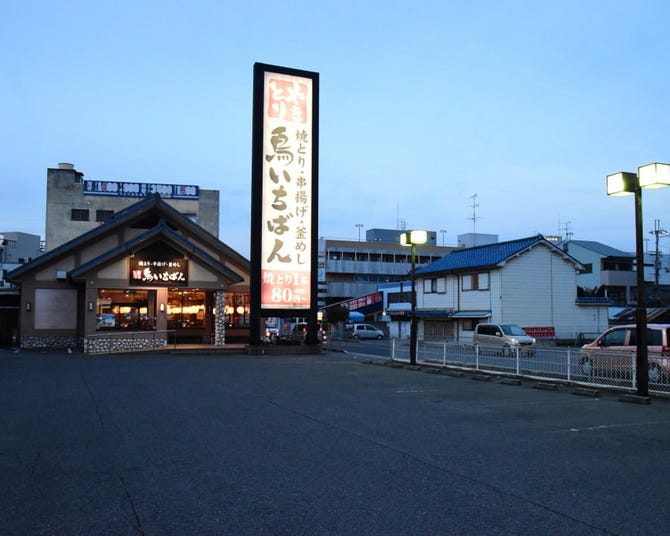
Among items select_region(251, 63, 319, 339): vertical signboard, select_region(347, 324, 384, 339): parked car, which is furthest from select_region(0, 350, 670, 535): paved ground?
select_region(347, 324, 384, 339): parked car

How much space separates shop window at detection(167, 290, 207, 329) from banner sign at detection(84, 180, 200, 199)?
902 inches

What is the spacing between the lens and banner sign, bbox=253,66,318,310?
27359 millimetres

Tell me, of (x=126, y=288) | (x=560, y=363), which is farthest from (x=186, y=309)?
(x=560, y=363)

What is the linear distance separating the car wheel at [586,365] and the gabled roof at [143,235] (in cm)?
1849

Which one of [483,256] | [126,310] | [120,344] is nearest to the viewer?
[120,344]

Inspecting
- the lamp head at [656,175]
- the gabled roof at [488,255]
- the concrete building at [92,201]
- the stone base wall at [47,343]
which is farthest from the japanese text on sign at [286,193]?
the concrete building at [92,201]

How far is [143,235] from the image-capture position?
91.9ft

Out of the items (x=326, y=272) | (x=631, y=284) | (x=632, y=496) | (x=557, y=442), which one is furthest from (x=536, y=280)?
(x=326, y=272)

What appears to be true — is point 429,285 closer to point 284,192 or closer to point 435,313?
point 435,313

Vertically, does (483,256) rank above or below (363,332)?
above

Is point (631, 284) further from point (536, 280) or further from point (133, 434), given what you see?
point (133, 434)

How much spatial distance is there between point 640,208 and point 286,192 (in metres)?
17.3

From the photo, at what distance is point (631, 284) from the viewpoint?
58.0 metres

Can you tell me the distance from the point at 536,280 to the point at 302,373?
84.2ft
